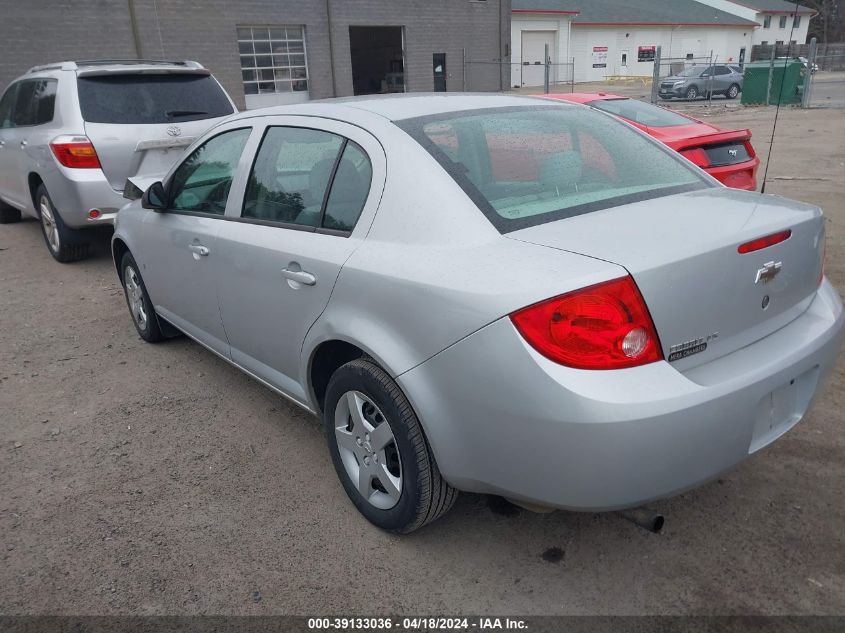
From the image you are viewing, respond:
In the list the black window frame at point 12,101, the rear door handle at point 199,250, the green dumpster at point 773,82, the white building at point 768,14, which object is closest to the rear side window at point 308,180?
the rear door handle at point 199,250

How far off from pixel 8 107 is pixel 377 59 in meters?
20.7

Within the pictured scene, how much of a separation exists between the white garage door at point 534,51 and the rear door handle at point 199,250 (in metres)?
39.5

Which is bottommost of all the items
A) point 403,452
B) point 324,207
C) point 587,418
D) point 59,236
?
point 59,236

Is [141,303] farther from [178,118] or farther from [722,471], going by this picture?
[722,471]

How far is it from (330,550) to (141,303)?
2854mm

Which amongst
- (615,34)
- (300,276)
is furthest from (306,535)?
(615,34)

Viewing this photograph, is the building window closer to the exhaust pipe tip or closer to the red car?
the red car

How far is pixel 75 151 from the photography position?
6.26 meters

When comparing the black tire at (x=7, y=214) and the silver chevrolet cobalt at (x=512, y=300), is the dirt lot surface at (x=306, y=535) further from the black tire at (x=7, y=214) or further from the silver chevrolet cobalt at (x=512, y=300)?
the black tire at (x=7, y=214)

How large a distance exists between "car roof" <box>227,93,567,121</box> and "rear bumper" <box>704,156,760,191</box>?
3595 millimetres

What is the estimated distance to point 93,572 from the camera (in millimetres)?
2615

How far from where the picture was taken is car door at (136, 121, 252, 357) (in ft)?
11.4

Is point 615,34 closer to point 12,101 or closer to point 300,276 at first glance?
point 12,101

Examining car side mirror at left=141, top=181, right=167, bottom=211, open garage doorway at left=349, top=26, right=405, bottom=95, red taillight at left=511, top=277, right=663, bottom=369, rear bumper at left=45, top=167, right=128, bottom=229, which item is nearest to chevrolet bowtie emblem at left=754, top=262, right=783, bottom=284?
red taillight at left=511, top=277, right=663, bottom=369
